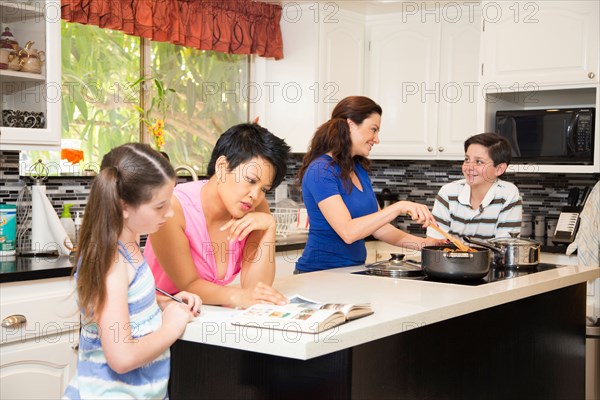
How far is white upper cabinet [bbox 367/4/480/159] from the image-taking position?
450cm

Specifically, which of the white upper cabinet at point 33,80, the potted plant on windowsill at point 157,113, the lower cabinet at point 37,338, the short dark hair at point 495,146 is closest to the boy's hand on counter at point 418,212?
the short dark hair at point 495,146

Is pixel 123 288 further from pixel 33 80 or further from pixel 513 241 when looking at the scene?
pixel 33 80

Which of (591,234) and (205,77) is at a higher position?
(205,77)

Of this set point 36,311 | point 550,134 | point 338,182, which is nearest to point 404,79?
point 550,134

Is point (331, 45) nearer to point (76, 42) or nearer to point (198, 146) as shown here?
point (198, 146)

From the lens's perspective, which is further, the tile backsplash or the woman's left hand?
the tile backsplash

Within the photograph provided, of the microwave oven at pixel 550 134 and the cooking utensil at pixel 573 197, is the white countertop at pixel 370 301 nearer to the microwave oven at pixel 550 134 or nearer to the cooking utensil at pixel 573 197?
the microwave oven at pixel 550 134

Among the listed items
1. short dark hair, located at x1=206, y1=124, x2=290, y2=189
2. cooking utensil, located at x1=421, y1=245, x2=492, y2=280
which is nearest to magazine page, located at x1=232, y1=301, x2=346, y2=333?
short dark hair, located at x1=206, y1=124, x2=290, y2=189

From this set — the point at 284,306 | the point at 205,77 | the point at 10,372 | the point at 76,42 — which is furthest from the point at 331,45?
the point at 284,306

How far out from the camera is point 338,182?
9.42 feet

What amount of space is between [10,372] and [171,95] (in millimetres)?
1947

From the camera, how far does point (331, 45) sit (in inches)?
179

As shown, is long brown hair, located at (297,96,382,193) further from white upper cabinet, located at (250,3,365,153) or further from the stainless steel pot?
white upper cabinet, located at (250,3,365,153)

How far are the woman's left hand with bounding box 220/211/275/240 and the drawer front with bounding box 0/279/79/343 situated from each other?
961 millimetres
